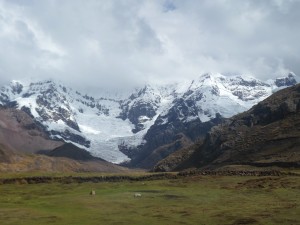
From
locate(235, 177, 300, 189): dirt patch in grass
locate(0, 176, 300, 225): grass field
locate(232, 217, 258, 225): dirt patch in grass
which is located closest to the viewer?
locate(232, 217, 258, 225): dirt patch in grass

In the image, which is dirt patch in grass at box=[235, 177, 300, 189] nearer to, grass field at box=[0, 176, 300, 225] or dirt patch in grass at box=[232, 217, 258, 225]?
grass field at box=[0, 176, 300, 225]

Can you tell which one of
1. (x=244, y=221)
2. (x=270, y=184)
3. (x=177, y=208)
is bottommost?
(x=244, y=221)

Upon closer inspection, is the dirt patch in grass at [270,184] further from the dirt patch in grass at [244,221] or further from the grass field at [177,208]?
the dirt patch in grass at [244,221]

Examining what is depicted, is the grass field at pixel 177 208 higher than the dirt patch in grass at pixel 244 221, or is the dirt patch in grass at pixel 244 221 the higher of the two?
the grass field at pixel 177 208

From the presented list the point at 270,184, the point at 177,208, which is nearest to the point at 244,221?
the point at 177,208

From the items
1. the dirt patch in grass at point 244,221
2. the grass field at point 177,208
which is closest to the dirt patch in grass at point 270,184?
the grass field at point 177,208

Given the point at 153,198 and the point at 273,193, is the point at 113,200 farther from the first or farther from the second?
the point at 273,193

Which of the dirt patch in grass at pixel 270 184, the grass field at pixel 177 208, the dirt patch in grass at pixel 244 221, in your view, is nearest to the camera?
the dirt patch in grass at pixel 244 221

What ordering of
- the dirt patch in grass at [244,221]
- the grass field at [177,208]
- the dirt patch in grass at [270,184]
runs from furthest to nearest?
1. the dirt patch in grass at [270,184]
2. the grass field at [177,208]
3. the dirt patch in grass at [244,221]

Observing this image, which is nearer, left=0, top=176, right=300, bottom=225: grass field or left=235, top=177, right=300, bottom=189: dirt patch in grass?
left=0, top=176, right=300, bottom=225: grass field

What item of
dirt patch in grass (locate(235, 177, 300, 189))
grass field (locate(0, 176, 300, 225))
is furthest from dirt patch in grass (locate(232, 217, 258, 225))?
dirt patch in grass (locate(235, 177, 300, 189))

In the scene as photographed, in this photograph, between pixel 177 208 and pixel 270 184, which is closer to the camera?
pixel 177 208

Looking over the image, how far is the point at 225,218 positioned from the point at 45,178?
123002 millimetres

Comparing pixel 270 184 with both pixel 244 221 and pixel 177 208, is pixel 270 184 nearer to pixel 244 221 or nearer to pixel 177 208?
pixel 177 208
